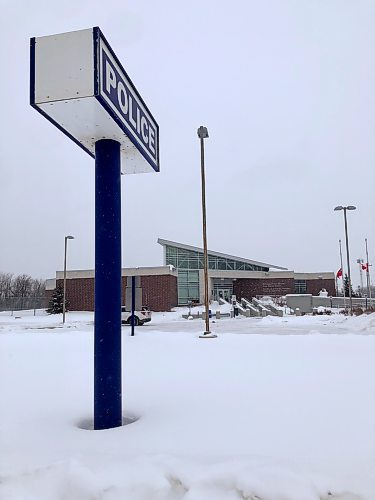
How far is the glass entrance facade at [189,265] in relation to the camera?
2120 inches

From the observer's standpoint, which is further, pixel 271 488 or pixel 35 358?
pixel 35 358

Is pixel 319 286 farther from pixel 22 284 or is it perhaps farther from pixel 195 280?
pixel 22 284

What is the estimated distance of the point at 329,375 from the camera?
6441 millimetres

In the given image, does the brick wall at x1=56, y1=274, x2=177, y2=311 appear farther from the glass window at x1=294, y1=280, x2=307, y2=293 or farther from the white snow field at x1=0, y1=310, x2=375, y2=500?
the white snow field at x1=0, y1=310, x2=375, y2=500

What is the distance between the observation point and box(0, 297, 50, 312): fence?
46.5 m

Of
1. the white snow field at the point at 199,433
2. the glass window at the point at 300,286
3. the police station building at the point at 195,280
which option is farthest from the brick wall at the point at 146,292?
the white snow field at the point at 199,433

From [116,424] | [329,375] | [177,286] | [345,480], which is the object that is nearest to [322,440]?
[345,480]

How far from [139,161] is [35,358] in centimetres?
525

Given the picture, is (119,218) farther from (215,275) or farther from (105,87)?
(215,275)

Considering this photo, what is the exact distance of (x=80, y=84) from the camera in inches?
162

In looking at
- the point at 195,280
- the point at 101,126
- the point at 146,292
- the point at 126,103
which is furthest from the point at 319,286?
the point at 101,126

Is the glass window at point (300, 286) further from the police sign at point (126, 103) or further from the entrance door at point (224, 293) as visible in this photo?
the police sign at point (126, 103)

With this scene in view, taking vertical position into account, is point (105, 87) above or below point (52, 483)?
above

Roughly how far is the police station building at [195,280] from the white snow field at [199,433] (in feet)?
128
